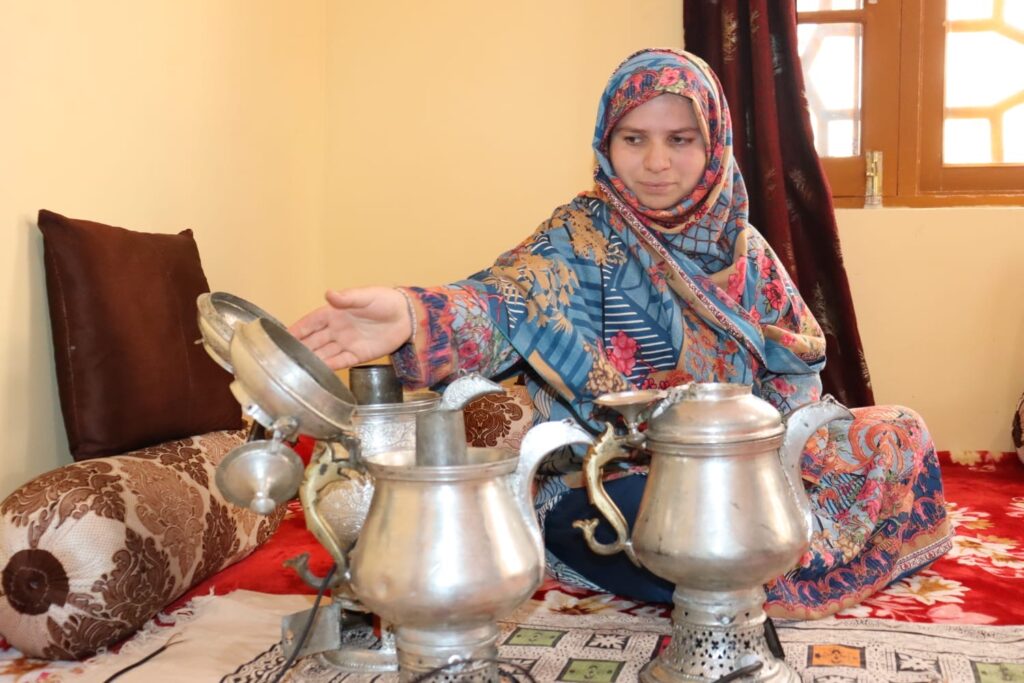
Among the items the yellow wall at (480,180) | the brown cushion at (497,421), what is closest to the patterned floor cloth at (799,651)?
the brown cushion at (497,421)

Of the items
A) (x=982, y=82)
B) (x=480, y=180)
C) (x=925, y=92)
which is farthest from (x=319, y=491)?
(x=982, y=82)

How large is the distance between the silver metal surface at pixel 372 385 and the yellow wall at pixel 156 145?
2.06 ft

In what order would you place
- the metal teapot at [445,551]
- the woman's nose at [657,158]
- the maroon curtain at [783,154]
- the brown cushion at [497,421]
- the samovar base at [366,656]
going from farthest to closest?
the maroon curtain at [783,154]
the brown cushion at [497,421]
the woman's nose at [657,158]
the samovar base at [366,656]
the metal teapot at [445,551]

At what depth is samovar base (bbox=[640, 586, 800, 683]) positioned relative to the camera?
984 mm

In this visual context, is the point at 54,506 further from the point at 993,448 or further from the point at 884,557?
the point at 993,448

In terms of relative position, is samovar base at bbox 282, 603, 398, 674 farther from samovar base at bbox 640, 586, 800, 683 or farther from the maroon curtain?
the maroon curtain

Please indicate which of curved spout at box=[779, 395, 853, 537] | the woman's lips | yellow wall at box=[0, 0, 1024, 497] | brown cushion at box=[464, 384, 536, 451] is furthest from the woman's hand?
yellow wall at box=[0, 0, 1024, 497]

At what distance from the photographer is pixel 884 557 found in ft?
4.90

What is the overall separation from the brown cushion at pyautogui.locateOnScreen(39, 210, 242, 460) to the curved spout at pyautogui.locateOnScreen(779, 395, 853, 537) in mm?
995

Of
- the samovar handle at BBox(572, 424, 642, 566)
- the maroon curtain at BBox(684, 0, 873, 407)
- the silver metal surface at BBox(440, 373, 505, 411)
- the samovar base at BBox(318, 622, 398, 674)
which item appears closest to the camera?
the silver metal surface at BBox(440, 373, 505, 411)

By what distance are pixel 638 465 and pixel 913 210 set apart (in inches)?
61.7

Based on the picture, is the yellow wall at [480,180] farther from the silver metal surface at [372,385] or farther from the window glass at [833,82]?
the silver metal surface at [372,385]

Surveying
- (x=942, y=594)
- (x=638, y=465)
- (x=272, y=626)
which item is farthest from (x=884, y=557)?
(x=272, y=626)

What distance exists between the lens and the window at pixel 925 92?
2631 mm
